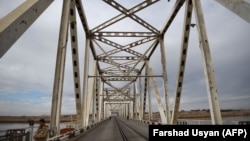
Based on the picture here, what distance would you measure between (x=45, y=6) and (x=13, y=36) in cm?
287

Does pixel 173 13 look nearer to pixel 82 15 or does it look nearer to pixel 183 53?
pixel 183 53

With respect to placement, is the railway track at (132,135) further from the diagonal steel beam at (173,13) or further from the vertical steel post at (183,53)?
the diagonal steel beam at (173,13)

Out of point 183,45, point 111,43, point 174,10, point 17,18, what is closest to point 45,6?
point 17,18

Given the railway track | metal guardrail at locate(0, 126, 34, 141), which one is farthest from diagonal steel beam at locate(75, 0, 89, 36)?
metal guardrail at locate(0, 126, 34, 141)

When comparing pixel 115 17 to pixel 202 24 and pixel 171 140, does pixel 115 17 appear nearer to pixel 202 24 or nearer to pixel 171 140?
pixel 202 24

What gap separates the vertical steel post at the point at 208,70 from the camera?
464 inches

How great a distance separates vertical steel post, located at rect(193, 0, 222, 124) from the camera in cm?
1178

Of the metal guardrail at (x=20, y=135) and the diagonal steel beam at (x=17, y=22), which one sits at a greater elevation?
the diagonal steel beam at (x=17, y=22)

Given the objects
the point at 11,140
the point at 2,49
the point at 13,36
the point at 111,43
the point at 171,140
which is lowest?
the point at 11,140

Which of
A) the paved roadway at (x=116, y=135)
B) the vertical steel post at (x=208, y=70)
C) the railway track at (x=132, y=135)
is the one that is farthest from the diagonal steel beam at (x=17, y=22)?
the railway track at (x=132, y=135)

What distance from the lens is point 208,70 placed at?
12.1 metres

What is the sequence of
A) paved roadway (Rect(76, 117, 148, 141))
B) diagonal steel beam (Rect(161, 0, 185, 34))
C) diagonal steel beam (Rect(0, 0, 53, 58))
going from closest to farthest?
diagonal steel beam (Rect(0, 0, 53, 58))
paved roadway (Rect(76, 117, 148, 141))
diagonal steel beam (Rect(161, 0, 185, 34))

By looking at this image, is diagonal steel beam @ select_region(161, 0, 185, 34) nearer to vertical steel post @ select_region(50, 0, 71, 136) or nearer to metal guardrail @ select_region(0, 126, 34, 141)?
vertical steel post @ select_region(50, 0, 71, 136)

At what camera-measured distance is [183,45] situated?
1636 centimetres
